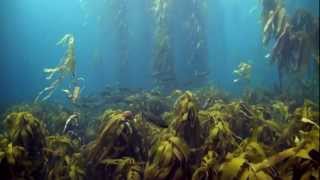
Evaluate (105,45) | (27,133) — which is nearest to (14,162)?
(27,133)

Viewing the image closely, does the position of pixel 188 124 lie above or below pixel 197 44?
below

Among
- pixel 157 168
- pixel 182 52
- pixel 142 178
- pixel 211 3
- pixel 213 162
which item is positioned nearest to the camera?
pixel 213 162

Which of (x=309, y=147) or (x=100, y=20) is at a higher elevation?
(x=100, y=20)

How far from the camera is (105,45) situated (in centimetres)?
1955

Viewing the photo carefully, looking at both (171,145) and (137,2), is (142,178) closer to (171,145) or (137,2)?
(171,145)

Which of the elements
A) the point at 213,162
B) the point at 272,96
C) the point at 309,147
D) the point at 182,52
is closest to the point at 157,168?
the point at 213,162

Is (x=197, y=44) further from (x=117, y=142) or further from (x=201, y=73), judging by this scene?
(x=117, y=142)

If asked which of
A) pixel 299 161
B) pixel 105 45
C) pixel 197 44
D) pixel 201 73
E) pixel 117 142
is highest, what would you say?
pixel 105 45

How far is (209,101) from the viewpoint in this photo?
8570 mm

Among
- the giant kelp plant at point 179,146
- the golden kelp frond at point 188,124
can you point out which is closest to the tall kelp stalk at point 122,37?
the giant kelp plant at point 179,146

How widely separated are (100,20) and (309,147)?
1731 cm

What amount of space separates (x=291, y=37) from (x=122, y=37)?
27.5 feet

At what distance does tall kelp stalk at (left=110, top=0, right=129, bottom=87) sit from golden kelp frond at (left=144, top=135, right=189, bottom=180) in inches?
455

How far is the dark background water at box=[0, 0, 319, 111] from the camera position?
1828cm
